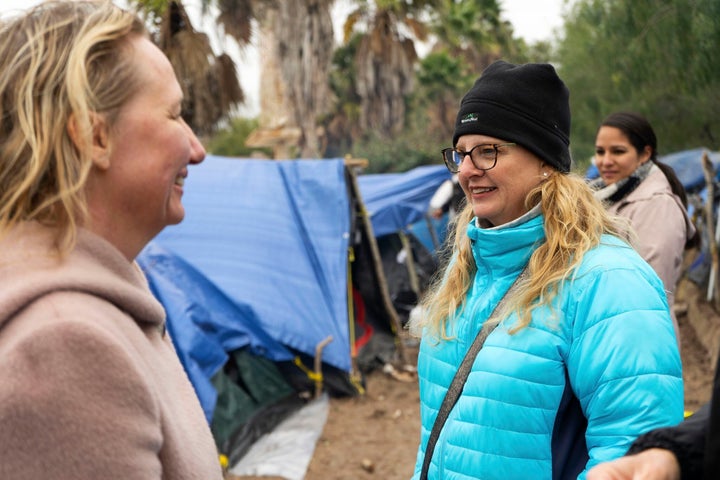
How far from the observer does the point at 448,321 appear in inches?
77.4

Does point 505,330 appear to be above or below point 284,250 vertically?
above

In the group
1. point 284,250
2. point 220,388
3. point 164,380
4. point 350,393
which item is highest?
point 164,380

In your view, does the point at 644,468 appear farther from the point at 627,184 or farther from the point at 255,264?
the point at 255,264

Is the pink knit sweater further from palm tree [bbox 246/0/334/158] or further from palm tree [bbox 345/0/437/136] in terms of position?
palm tree [bbox 345/0/437/136]

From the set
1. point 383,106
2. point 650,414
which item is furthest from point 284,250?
point 383,106

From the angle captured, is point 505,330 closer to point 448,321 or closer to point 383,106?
point 448,321

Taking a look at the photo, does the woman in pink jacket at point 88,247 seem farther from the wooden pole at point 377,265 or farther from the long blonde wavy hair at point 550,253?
the wooden pole at point 377,265

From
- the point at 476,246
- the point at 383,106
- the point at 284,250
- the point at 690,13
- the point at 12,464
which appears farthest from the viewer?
the point at 383,106

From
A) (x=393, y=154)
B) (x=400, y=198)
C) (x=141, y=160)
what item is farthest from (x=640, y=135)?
(x=393, y=154)

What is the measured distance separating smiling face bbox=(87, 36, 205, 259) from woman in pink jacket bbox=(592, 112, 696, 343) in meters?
2.38

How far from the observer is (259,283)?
6125mm

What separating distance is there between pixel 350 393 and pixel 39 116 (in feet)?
19.8

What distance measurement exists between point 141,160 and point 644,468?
0.86 meters

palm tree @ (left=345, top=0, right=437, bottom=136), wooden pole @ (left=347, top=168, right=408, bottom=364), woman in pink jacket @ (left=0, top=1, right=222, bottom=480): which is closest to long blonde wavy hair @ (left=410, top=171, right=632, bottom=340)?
woman in pink jacket @ (left=0, top=1, right=222, bottom=480)
